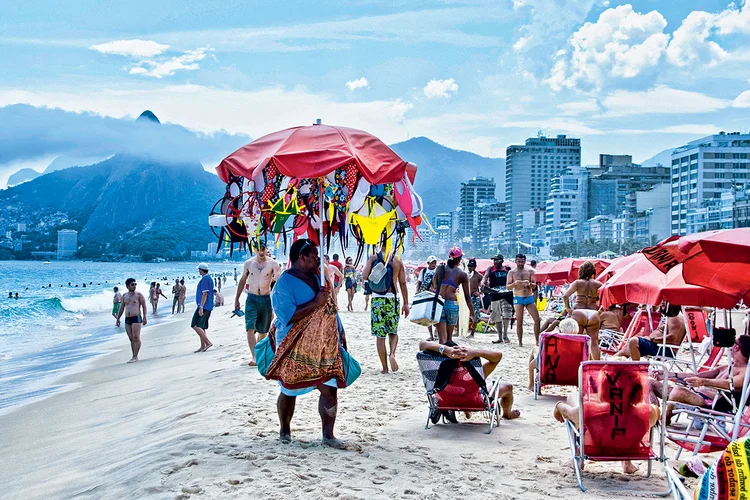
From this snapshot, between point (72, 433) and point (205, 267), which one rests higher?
point (205, 267)

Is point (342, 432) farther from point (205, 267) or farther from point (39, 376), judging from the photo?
point (39, 376)

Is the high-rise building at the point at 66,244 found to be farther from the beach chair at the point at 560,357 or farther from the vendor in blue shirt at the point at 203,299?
the beach chair at the point at 560,357

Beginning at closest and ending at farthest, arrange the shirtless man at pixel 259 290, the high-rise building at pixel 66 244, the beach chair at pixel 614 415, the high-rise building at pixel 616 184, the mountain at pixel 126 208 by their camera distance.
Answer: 1. the beach chair at pixel 614 415
2. the shirtless man at pixel 259 290
3. the high-rise building at pixel 616 184
4. the high-rise building at pixel 66 244
5. the mountain at pixel 126 208

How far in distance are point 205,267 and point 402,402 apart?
20.5 ft

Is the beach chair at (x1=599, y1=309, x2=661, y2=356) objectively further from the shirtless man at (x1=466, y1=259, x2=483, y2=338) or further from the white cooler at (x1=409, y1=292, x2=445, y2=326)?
the shirtless man at (x1=466, y1=259, x2=483, y2=338)

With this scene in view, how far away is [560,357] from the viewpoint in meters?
7.43

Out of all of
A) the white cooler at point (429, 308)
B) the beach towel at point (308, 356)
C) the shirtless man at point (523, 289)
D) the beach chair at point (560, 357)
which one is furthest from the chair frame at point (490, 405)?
the shirtless man at point (523, 289)

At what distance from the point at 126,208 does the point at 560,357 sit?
182228mm

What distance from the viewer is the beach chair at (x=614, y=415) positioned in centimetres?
459

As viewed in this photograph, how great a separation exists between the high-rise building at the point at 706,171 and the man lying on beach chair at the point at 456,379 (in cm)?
10718

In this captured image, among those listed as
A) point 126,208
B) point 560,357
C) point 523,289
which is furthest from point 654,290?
point 126,208

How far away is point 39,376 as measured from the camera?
13.5 m

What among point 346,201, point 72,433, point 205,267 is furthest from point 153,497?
point 205,267

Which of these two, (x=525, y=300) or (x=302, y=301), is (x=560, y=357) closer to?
(x=302, y=301)
